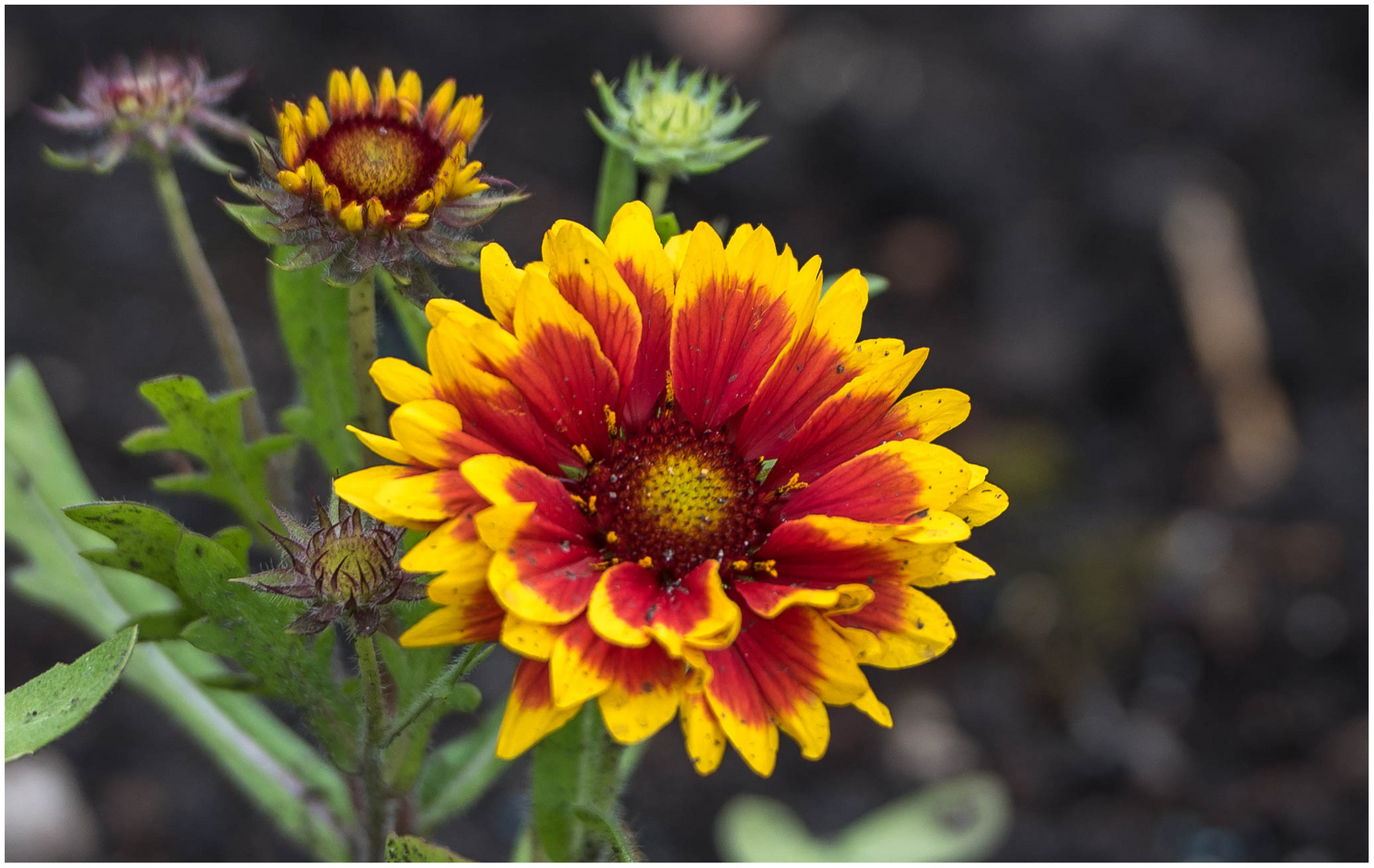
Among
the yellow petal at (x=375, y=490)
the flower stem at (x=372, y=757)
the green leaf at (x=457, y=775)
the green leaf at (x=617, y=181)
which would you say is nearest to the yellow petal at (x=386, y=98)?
the green leaf at (x=617, y=181)

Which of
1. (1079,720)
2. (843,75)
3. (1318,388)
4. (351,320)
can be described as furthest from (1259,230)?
(351,320)

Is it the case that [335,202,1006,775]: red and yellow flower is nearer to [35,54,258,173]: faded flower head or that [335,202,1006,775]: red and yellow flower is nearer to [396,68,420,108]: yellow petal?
[396,68,420,108]: yellow petal

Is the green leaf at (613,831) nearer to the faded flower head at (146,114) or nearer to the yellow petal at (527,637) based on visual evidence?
the yellow petal at (527,637)

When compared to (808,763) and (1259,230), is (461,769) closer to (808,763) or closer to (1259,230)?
(808,763)

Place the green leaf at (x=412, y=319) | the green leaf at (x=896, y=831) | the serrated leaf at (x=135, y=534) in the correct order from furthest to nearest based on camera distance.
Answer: the green leaf at (x=896, y=831) < the green leaf at (x=412, y=319) < the serrated leaf at (x=135, y=534)

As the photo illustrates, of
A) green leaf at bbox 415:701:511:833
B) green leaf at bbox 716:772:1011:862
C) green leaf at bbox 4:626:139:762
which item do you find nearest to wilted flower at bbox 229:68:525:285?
green leaf at bbox 4:626:139:762

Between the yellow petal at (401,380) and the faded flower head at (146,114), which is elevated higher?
the faded flower head at (146,114)

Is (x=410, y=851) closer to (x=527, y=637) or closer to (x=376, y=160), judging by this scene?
(x=527, y=637)

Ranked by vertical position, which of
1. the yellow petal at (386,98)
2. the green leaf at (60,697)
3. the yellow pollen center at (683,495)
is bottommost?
the green leaf at (60,697)
